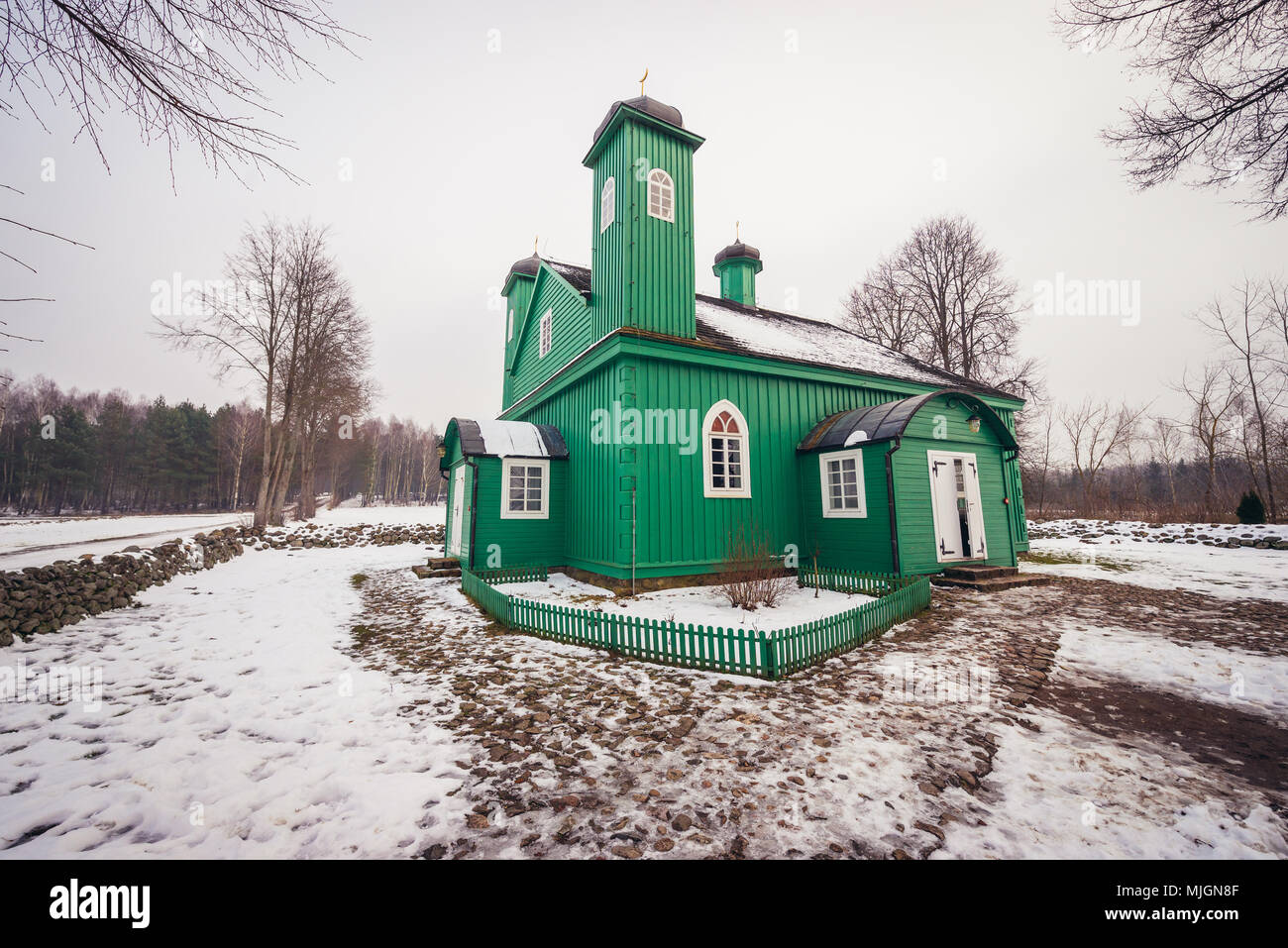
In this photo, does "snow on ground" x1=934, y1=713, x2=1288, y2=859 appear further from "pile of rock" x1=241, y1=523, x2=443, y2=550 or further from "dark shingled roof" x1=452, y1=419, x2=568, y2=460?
"pile of rock" x1=241, y1=523, x2=443, y2=550

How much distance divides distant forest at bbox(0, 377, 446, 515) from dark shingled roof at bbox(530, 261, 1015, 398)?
2894 centimetres

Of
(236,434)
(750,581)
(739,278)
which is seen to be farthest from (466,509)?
(236,434)

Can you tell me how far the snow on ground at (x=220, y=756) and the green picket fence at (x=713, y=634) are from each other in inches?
91.5

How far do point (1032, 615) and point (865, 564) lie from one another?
10.1 ft

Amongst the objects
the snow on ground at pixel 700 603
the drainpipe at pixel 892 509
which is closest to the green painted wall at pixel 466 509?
the snow on ground at pixel 700 603

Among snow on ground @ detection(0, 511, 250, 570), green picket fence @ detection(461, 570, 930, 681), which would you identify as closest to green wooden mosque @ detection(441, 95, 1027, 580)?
green picket fence @ detection(461, 570, 930, 681)

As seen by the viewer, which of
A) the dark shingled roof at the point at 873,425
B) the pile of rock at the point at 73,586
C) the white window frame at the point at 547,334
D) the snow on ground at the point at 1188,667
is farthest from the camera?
the white window frame at the point at 547,334

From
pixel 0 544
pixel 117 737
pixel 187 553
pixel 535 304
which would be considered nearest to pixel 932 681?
pixel 117 737

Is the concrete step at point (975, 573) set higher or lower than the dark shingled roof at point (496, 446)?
lower

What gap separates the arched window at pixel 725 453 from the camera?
10727 millimetres

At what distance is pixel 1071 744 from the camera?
3791mm

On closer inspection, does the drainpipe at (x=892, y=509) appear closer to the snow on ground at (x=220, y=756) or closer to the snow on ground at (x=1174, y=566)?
the snow on ground at (x=1174, y=566)
